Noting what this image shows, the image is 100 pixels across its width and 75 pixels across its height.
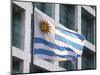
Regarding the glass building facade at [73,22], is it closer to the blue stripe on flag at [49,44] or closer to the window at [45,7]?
the window at [45,7]

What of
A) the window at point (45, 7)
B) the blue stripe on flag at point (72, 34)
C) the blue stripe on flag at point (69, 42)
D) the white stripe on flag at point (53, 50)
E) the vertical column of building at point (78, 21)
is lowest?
the white stripe on flag at point (53, 50)

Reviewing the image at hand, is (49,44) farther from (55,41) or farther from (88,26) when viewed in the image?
(88,26)

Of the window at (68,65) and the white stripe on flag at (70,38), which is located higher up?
the white stripe on flag at (70,38)

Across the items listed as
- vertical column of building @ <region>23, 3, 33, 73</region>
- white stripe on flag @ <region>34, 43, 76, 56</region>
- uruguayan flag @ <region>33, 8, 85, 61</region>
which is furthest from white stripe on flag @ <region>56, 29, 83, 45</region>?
vertical column of building @ <region>23, 3, 33, 73</region>

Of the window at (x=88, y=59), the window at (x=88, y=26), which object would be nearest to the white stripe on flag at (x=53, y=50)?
the window at (x=88, y=59)

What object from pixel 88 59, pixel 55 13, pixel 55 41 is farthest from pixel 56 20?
pixel 88 59
